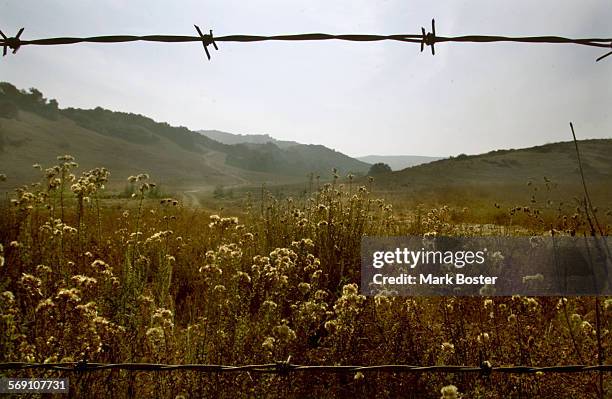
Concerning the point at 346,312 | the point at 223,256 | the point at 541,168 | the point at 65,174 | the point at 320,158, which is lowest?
the point at 346,312

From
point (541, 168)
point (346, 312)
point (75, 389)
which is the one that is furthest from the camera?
point (541, 168)

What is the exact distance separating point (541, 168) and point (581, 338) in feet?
119

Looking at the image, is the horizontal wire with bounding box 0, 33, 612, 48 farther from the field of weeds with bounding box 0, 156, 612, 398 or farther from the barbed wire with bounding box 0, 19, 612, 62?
the field of weeds with bounding box 0, 156, 612, 398

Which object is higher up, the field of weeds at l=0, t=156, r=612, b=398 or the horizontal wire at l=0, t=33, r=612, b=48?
the horizontal wire at l=0, t=33, r=612, b=48

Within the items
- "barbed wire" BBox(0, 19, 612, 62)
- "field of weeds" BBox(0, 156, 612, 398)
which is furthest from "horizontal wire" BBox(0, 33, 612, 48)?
"field of weeds" BBox(0, 156, 612, 398)

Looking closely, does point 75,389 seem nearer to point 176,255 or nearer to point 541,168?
point 176,255

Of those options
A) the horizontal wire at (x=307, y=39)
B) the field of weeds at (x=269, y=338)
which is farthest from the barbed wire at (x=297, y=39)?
the field of weeds at (x=269, y=338)

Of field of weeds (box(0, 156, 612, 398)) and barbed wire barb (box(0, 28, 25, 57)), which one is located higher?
barbed wire barb (box(0, 28, 25, 57))

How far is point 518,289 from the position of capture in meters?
4.27

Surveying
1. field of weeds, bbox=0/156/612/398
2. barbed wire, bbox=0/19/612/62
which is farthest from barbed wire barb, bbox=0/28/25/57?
field of weeds, bbox=0/156/612/398

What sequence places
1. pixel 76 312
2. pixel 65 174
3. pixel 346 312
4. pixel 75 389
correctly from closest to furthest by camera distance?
pixel 75 389, pixel 76 312, pixel 346 312, pixel 65 174

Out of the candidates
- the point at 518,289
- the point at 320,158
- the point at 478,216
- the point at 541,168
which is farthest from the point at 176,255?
the point at 320,158

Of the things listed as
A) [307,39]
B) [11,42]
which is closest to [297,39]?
[307,39]

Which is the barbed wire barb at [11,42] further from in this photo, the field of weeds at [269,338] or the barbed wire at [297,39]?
the field of weeds at [269,338]
